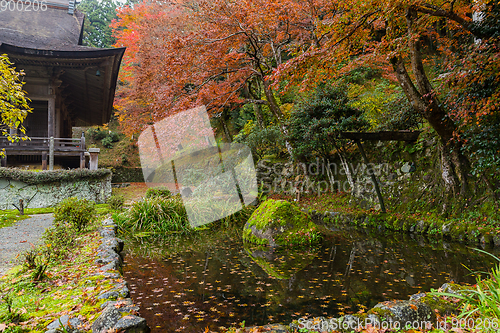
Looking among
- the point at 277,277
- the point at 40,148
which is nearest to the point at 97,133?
the point at 40,148

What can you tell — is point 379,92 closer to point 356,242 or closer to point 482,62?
point 482,62

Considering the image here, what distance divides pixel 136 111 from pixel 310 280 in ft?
51.9

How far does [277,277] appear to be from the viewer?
421 cm

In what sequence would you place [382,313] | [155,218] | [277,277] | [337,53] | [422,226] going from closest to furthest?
[382,313] → [277,277] → [337,53] → [422,226] → [155,218]

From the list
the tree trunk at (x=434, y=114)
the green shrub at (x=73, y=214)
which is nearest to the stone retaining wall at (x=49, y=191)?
the green shrub at (x=73, y=214)

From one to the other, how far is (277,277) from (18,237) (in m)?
5.82

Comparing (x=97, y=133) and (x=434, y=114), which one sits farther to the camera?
(x=97, y=133)

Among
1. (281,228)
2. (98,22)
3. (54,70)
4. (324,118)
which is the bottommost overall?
(281,228)

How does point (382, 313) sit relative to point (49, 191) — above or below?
below

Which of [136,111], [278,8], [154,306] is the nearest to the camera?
[154,306]

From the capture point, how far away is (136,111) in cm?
1669

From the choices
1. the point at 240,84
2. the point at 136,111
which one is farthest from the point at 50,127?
the point at 240,84

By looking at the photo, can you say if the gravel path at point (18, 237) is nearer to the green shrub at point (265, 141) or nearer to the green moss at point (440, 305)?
the green moss at point (440, 305)

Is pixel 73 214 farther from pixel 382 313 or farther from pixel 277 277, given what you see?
pixel 382 313
